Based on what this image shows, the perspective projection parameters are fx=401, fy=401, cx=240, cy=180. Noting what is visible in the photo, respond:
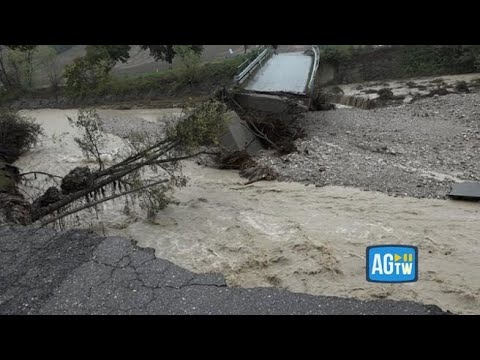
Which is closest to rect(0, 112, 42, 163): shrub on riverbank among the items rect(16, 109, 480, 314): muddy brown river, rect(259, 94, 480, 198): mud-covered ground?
rect(16, 109, 480, 314): muddy brown river

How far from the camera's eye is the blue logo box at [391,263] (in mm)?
4488

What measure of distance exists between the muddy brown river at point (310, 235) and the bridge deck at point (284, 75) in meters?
7.21

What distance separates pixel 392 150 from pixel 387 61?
22.8 m

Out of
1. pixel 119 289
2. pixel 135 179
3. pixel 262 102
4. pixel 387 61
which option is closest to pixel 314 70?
pixel 262 102

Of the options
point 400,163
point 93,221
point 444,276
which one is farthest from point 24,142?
point 444,276

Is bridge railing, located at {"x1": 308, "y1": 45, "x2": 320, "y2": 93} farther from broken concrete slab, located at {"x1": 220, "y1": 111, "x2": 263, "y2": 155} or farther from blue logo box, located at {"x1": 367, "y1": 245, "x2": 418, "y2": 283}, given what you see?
blue logo box, located at {"x1": 367, "y1": 245, "x2": 418, "y2": 283}

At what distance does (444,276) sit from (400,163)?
6.50 m

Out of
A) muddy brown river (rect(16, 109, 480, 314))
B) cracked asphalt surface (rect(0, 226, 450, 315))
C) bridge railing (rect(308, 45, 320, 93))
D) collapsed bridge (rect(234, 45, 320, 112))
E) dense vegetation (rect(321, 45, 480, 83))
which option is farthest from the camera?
dense vegetation (rect(321, 45, 480, 83))

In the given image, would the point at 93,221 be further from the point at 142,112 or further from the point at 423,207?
the point at 142,112

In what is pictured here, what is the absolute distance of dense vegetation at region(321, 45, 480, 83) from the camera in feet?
106

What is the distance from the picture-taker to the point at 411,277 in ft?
15.9

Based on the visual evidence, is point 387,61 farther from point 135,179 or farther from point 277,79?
point 135,179

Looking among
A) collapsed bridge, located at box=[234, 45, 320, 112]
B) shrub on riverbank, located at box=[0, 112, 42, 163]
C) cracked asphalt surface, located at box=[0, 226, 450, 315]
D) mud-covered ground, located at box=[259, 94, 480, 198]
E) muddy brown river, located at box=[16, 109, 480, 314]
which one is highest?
collapsed bridge, located at box=[234, 45, 320, 112]

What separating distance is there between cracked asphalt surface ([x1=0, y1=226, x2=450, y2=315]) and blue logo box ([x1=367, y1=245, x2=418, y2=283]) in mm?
415
